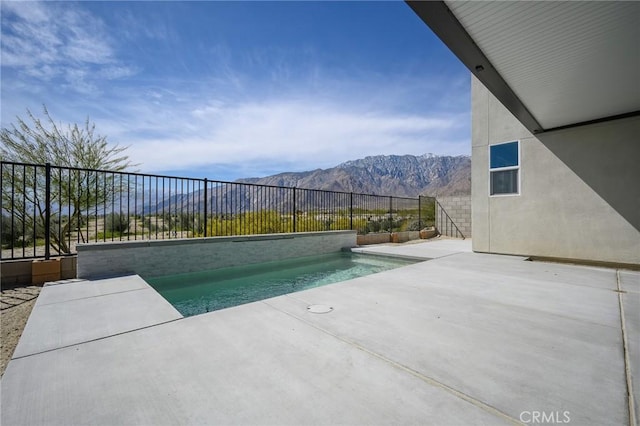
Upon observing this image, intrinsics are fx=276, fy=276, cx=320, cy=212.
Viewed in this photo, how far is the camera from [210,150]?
487 inches

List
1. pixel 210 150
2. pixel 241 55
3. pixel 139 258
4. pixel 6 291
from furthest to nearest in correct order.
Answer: pixel 210 150
pixel 241 55
pixel 139 258
pixel 6 291

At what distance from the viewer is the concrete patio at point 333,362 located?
1.26 m

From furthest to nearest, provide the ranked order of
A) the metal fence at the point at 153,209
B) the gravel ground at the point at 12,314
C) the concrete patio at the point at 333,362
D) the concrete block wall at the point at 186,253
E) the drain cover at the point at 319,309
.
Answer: the metal fence at the point at 153,209 → the concrete block wall at the point at 186,253 → the drain cover at the point at 319,309 → the gravel ground at the point at 12,314 → the concrete patio at the point at 333,362

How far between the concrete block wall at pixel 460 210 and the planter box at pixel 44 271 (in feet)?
38.2

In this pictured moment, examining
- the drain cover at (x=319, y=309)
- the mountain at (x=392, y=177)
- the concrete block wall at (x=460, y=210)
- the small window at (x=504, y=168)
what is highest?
the mountain at (x=392, y=177)

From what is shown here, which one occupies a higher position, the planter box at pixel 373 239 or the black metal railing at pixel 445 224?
the black metal railing at pixel 445 224

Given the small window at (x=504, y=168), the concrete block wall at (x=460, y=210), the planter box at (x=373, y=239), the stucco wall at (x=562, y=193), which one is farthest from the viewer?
the concrete block wall at (x=460, y=210)

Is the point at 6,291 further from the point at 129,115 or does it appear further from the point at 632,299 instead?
the point at 632,299

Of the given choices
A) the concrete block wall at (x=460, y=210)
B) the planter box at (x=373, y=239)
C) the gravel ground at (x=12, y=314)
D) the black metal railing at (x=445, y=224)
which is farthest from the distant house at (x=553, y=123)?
the black metal railing at (x=445, y=224)

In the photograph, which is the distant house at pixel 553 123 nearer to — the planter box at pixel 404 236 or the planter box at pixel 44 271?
the planter box at pixel 404 236

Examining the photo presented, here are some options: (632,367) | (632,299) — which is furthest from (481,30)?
(632,299)

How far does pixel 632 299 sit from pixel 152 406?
4516 mm

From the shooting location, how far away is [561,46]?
108 inches

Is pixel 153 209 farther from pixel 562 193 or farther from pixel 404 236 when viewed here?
pixel 562 193
